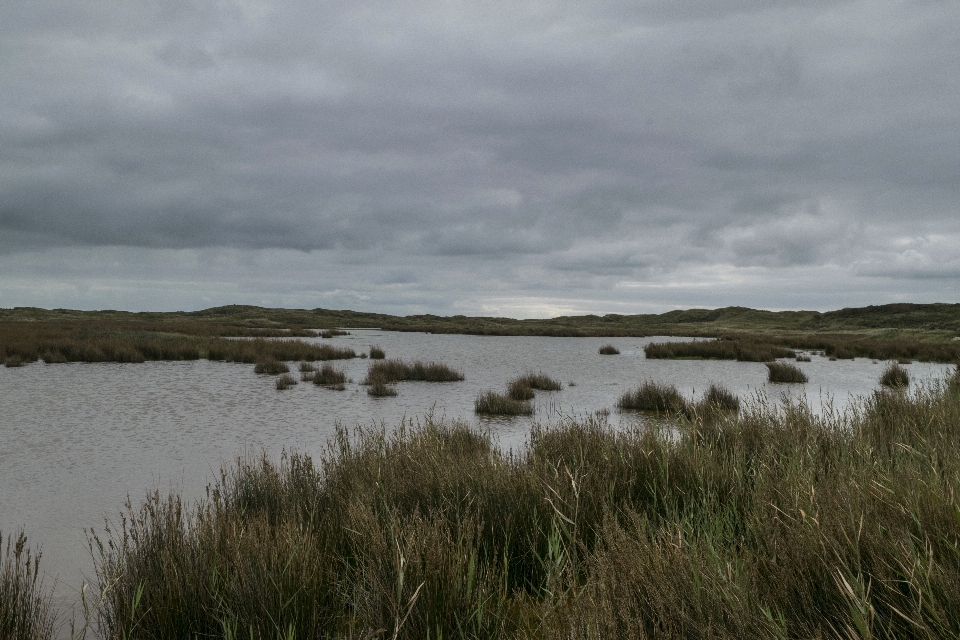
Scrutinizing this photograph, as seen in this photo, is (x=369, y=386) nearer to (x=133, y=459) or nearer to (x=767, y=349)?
(x=133, y=459)

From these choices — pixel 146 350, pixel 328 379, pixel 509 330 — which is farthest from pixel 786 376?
pixel 509 330

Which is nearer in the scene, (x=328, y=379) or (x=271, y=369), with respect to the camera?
(x=328, y=379)

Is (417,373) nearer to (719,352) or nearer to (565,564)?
(565,564)

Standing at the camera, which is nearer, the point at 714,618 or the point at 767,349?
the point at 714,618

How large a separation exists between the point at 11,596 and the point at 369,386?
15.3 metres

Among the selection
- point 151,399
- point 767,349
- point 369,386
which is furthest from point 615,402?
point 767,349

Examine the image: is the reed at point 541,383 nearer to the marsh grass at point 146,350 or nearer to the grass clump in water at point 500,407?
the grass clump in water at point 500,407

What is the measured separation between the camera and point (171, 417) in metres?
12.6

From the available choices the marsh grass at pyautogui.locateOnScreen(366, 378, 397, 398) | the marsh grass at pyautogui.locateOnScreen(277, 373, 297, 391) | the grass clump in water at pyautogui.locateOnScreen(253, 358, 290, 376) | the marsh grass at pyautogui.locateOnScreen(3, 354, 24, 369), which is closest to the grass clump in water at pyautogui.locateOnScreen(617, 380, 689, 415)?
the marsh grass at pyautogui.locateOnScreen(366, 378, 397, 398)

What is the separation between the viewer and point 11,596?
3227 mm

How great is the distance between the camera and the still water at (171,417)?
6.86 meters

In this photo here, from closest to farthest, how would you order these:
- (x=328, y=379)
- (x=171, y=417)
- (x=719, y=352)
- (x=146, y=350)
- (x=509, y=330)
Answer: (x=171, y=417) < (x=328, y=379) < (x=146, y=350) < (x=719, y=352) < (x=509, y=330)

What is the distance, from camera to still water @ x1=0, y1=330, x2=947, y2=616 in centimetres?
686

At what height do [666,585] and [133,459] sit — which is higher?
[666,585]
